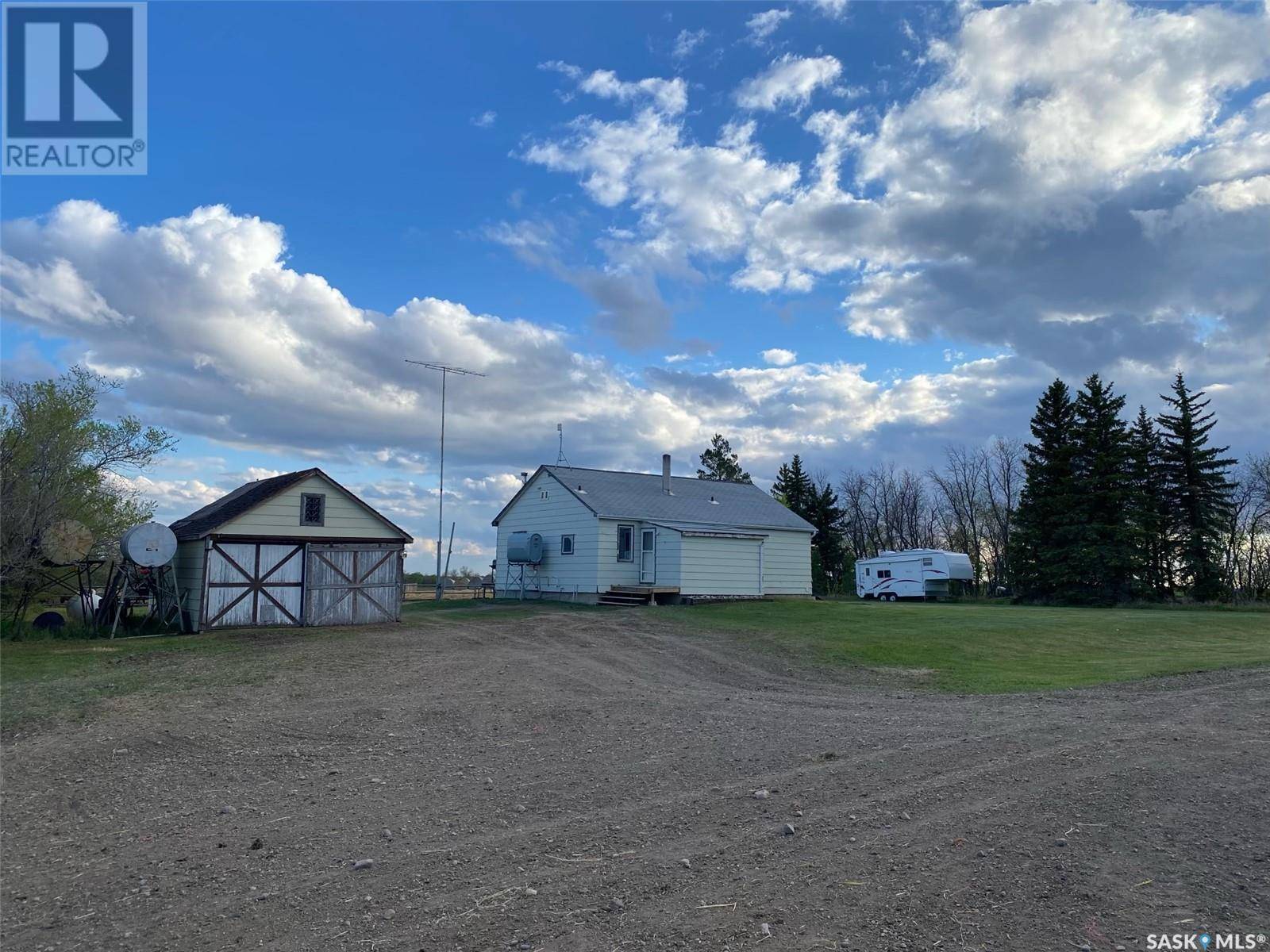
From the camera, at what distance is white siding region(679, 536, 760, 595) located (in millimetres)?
29125

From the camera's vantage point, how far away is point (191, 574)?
2189 cm

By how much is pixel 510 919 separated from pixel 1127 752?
617 cm

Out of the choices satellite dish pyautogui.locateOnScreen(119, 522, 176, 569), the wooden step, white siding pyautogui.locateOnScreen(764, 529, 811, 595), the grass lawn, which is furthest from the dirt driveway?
white siding pyautogui.locateOnScreen(764, 529, 811, 595)

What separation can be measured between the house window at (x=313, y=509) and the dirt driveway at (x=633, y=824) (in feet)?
38.0

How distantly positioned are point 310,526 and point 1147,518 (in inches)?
1414

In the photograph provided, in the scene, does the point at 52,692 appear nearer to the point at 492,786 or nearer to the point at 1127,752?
the point at 492,786

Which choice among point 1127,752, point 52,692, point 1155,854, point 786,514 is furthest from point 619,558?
point 1155,854

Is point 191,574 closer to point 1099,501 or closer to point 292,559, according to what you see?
point 292,559

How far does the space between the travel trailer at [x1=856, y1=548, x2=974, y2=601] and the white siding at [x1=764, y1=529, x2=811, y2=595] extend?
12.2 metres

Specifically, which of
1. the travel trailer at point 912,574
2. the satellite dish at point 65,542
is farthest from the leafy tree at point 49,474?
the travel trailer at point 912,574

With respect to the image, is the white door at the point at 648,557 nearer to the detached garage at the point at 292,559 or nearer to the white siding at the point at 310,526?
the detached garage at the point at 292,559

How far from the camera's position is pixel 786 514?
114ft

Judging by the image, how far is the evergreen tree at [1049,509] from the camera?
131 feet

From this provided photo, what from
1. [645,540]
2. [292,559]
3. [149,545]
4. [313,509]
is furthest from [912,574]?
[149,545]
